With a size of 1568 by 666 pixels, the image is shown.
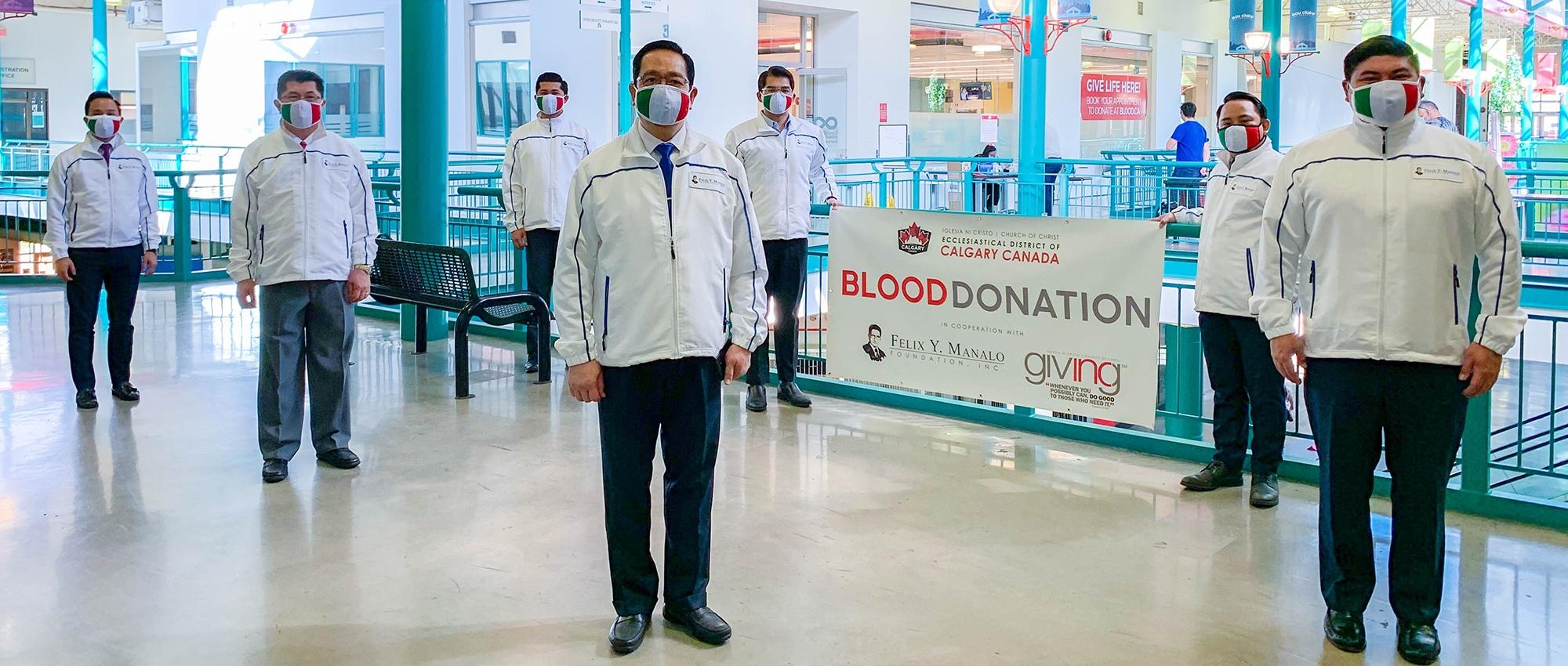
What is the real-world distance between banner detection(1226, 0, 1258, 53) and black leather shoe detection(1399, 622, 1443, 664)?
796 inches

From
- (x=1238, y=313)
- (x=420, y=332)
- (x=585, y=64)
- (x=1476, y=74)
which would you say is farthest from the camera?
(x=1476, y=74)

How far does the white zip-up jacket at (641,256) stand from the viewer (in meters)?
4.27

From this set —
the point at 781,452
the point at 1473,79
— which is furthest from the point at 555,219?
the point at 1473,79

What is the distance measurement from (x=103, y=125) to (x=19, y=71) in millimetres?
36438

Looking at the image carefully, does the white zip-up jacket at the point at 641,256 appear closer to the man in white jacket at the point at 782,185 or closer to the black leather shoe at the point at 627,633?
the black leather shoe at the point at 627,633

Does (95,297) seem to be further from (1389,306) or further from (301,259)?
(1389,306)

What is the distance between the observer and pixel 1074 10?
687 inches

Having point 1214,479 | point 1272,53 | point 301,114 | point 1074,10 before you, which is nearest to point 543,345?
point 301,114

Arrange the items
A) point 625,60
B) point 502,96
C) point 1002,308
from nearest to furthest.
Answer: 1. point 1002,308
2. point 625,60
3. point 502,96

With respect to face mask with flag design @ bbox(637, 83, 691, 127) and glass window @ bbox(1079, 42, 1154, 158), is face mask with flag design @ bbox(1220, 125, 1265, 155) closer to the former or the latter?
face mask with flag design @ bbox(637, 83, 691, 127)

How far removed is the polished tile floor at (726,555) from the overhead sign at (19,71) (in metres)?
36.4

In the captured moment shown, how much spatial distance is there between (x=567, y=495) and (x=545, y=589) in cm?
138

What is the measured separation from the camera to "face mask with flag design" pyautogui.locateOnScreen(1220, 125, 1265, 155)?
19.8ft

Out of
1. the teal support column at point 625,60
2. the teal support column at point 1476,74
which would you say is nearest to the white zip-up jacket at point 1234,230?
the teal support column at point 625,60
